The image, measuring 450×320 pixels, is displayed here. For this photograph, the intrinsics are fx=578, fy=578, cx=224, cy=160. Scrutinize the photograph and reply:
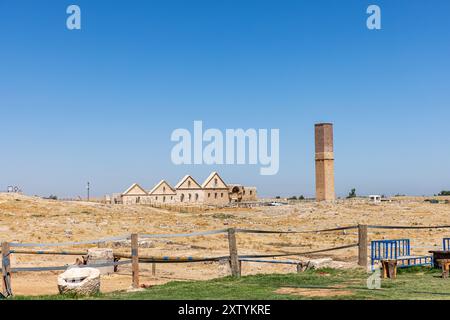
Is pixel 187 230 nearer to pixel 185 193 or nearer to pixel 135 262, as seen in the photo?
pixel 135 262

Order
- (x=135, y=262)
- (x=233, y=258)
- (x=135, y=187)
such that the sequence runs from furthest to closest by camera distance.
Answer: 1. (x=135, y=187)
2. (x=233, y=258)
3. (x=135, y=262)

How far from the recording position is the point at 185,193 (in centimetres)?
7900

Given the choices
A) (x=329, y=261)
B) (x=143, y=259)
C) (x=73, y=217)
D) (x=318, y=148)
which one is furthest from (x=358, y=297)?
(x=318, y=148)

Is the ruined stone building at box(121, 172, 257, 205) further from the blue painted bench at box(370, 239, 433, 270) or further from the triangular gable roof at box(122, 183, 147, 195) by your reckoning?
the blue painted bench at box(370, 239, 433, 270)

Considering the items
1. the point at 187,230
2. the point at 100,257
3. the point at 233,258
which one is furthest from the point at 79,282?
the point at 187,230

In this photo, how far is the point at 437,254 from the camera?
15586mm

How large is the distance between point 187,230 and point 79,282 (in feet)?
89.0

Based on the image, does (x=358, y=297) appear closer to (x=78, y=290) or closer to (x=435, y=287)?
(x=435, y=287)

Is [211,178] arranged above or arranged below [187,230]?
above

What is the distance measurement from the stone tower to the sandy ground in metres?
16.1

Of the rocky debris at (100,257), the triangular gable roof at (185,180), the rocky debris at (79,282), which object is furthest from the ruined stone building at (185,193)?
the rocky debris at (79,282)

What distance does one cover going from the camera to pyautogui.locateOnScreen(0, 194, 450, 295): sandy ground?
20.7m
